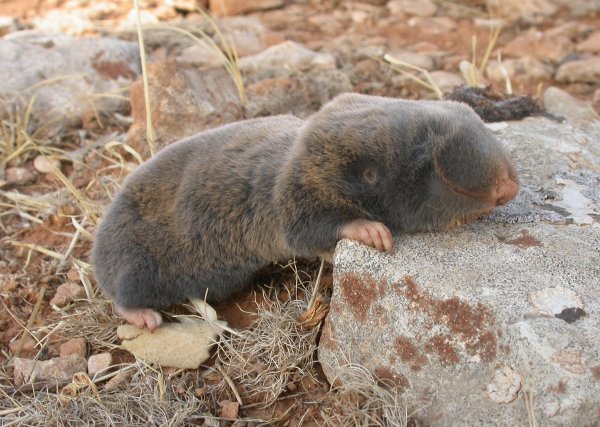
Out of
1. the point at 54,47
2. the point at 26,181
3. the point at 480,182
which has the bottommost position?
the point at 26,181

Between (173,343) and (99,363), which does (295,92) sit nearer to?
(173,343)

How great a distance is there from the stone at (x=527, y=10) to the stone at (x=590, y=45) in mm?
629

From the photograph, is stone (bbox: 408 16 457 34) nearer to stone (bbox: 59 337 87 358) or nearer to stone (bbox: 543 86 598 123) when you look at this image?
stone (bbox: 543 86 598 123)

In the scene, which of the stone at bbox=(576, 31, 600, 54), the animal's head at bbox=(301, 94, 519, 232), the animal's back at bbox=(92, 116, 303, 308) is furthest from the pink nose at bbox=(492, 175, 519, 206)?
the stone at bbox=(576, 31, 600, 54)

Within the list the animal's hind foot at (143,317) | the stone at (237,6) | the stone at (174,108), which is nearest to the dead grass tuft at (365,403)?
the animal's hind foot at (143,317)

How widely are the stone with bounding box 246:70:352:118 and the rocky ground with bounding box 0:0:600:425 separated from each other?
0.05 ft

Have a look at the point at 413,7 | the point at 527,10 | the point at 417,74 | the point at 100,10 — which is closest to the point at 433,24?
the point at 413,7

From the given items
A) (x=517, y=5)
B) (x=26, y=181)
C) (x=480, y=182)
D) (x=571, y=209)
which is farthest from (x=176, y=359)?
(x=517, y=5)

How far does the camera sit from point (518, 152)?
327 cm

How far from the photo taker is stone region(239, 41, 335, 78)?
5.30 metres

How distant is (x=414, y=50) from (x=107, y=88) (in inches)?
108

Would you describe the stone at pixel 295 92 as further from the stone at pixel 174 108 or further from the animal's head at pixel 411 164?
the animal's head at pixel 411 164

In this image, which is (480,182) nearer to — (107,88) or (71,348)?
(71,348)

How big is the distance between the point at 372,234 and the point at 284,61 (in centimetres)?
313
